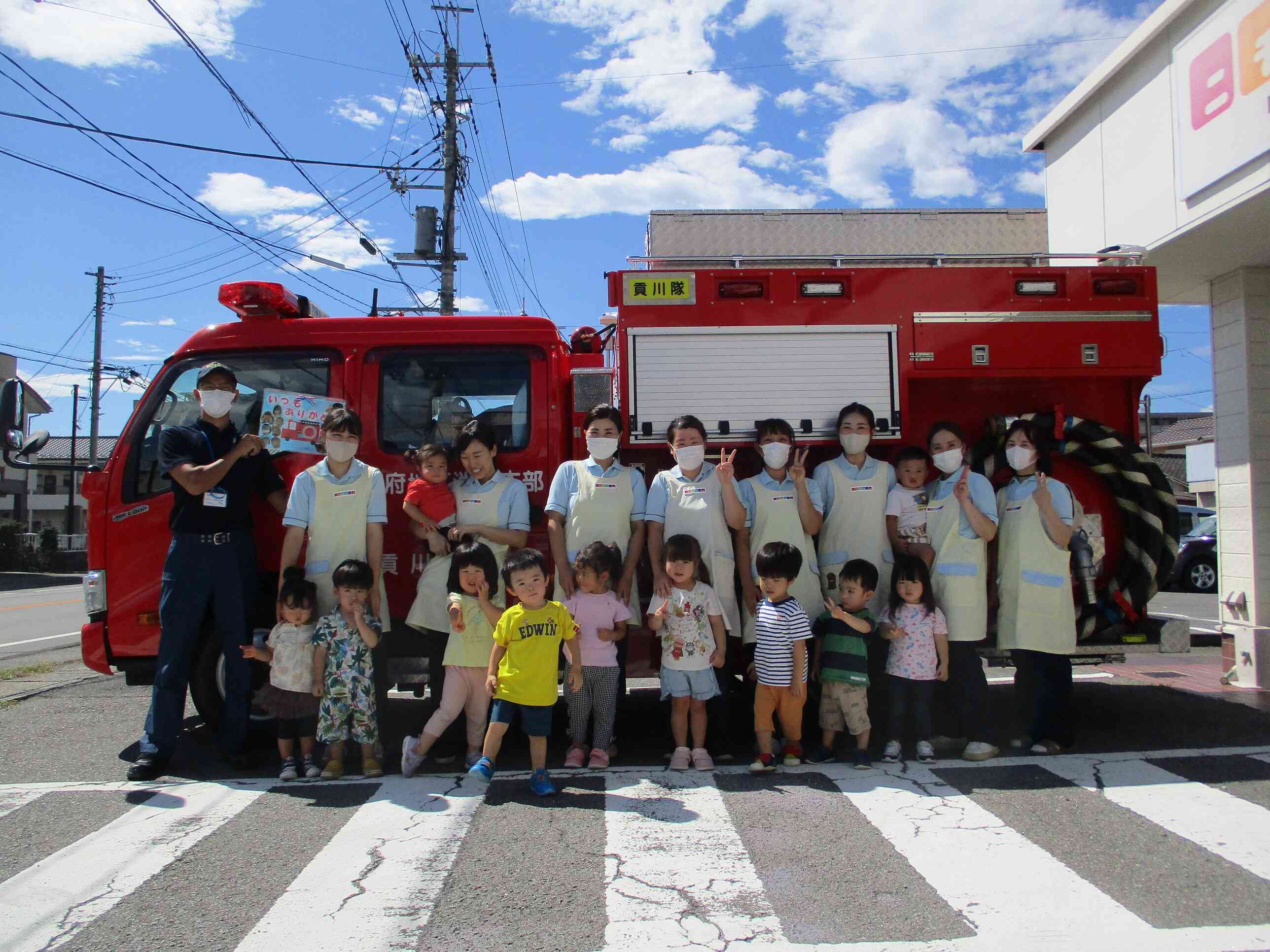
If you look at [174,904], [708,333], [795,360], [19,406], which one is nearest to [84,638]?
[19,406]

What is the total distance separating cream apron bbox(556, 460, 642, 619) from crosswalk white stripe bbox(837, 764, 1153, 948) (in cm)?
170

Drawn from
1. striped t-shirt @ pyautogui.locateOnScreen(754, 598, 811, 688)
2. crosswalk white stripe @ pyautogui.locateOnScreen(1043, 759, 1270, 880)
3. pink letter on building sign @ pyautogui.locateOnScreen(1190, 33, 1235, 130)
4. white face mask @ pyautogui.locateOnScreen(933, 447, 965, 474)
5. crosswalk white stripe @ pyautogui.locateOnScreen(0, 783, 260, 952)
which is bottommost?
crosswalk white stripe @ pyautogui.locateOnScreen(0, 783, 260, 952)

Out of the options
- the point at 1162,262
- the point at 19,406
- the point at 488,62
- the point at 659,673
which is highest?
the point at 488,62

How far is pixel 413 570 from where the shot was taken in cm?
568

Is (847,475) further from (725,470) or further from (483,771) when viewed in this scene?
(483,771)

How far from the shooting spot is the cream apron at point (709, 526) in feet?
17.0

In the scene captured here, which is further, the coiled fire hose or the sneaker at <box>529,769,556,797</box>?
the coiled fire hose

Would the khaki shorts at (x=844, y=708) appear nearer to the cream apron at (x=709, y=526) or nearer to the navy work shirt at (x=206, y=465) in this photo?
the cream apron at (x=709, y=526)

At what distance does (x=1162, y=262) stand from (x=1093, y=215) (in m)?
0.88

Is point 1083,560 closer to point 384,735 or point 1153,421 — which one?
point 384,735

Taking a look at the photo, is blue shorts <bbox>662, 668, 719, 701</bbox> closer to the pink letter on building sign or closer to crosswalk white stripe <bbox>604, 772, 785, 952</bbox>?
crosswalk white stripe <bbox>604, 772, 785, 952</bbox>

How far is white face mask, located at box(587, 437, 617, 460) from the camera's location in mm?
5199

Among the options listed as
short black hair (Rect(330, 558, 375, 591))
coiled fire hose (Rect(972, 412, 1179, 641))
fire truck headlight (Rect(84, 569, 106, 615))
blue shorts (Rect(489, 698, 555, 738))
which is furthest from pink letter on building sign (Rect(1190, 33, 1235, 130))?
fire truck headlight (Rect(84, 569, 106, 615))

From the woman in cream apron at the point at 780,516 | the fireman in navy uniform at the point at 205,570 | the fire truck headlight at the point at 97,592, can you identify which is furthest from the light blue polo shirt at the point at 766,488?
the fire truck headlight at the point at 97,592
